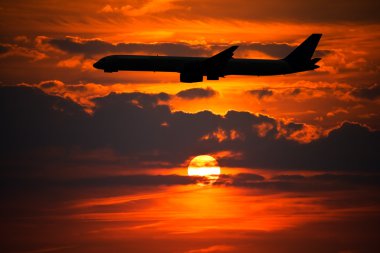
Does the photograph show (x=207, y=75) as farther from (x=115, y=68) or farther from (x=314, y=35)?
(x=314, y=35)

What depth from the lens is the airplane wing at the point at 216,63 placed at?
140 meters

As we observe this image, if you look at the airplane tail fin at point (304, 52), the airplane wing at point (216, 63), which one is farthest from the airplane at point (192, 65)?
the airplane tail fin at point (304, 52)

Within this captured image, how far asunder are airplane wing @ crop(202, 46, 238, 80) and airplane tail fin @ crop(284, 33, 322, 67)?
2001 cm

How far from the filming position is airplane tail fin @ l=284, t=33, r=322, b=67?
15638cm

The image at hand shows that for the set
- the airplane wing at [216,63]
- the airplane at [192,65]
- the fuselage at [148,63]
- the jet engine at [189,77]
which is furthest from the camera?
the fuselage at [148,63]

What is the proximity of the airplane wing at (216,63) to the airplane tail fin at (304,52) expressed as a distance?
20.0 metres

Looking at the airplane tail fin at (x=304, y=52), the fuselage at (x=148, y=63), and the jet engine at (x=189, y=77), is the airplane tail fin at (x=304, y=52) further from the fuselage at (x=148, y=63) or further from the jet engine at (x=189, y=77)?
the jet engine at (x=189, y=77)

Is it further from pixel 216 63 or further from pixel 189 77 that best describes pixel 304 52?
pixel 189 77

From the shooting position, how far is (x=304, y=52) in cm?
15825

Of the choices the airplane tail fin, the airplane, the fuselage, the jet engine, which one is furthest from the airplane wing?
the airplane tail fin

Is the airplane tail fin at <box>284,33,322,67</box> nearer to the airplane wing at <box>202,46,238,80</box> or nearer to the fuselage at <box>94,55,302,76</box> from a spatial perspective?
the fuselage at <box>94,55,302,76</box>

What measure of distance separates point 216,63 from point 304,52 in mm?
26019

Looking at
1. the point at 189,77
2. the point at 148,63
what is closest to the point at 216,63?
the point at 189,77

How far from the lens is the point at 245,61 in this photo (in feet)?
490
